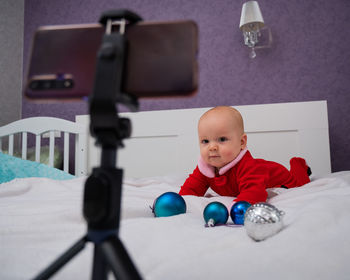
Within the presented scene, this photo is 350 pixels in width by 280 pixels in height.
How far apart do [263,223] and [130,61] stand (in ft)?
1.24

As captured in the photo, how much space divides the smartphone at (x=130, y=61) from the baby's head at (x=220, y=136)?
2.46ft

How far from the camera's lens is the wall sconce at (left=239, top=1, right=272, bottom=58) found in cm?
189

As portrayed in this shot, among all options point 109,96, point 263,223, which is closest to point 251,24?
point 263,223

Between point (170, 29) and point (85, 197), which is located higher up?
point (170, 29)

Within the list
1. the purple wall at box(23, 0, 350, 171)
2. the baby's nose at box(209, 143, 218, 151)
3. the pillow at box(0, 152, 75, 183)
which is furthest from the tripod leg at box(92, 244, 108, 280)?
the purple wall at box(23, 0, 350, 171)

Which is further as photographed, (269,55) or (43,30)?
(269,55)

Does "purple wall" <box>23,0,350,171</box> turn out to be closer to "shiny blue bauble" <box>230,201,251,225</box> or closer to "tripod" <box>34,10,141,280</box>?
"shiny blue bauble" <box>230,201,251,225</box>

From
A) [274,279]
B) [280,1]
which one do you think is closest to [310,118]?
[280,1]

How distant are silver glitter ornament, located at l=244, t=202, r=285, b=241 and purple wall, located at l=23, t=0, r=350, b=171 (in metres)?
1.48

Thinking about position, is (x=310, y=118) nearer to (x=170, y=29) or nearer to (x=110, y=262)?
(x=170, y=29)

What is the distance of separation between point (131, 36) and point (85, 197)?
Result: 0.72 feet

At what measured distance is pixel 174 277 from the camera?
40 cm

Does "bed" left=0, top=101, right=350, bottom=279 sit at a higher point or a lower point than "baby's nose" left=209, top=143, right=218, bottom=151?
lower

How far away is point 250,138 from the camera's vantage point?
75.2 inches
